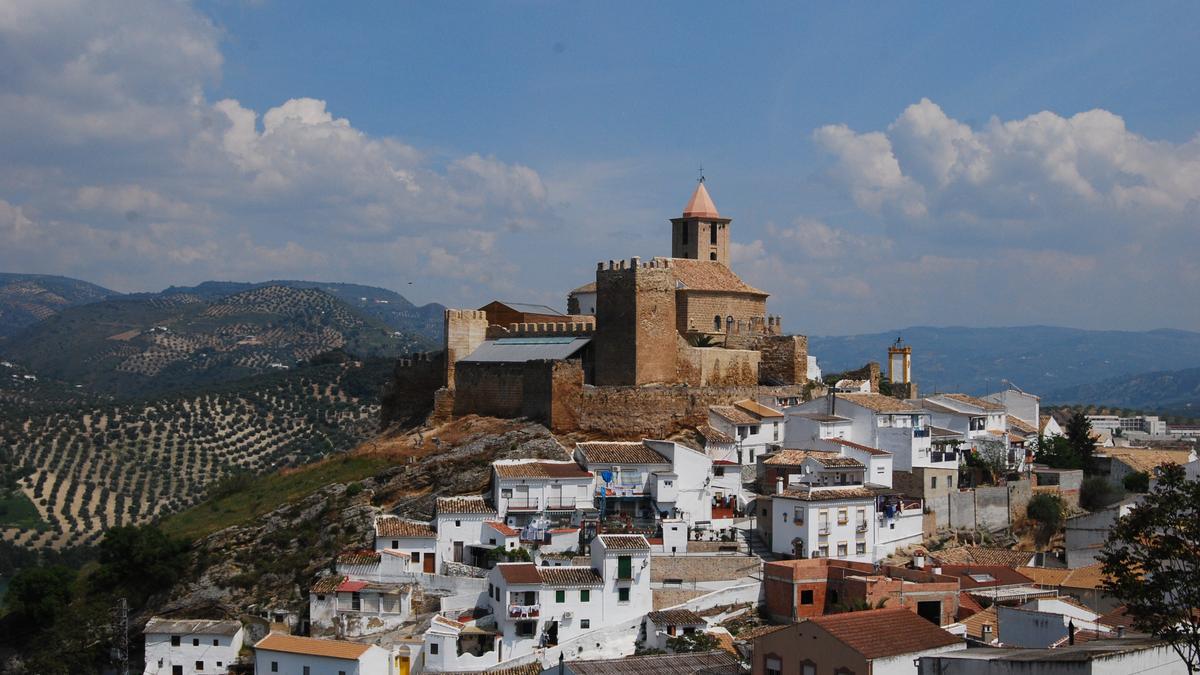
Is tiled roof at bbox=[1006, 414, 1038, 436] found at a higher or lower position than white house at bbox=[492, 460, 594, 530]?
higher

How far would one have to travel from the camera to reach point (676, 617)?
3062 centimetres

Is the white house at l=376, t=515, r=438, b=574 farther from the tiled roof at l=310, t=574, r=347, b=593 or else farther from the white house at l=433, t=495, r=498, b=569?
the tiled roof at l=310, t=574, r=347, b=593

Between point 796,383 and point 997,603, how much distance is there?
14.4 metres

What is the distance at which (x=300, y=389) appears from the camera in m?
93.4

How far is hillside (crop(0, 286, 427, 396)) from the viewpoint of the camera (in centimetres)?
14838

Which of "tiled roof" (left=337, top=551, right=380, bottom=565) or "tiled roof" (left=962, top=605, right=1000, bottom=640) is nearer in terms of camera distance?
"tiled roof" (left=962, top=605, right=1000, bottom=640)

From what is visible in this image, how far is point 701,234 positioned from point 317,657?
2293cm

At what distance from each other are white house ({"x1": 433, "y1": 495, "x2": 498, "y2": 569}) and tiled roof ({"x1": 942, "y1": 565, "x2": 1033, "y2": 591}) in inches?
457

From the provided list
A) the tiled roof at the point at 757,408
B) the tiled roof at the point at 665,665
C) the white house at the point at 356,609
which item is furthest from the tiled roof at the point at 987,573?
the white house at the point at 356,609

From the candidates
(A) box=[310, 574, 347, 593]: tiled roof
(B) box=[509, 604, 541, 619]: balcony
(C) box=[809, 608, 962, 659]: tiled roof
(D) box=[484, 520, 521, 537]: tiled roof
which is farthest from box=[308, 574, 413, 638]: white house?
(C) box=[809, 608, 962, 659]: tiled roof

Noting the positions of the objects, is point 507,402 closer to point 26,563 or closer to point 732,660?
point 732,660

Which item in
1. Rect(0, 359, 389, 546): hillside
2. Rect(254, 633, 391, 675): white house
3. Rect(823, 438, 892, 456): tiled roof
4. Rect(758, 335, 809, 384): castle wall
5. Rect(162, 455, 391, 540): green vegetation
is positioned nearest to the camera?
Rect(254, 633, 391, 675): white house

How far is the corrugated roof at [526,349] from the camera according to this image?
40.2m

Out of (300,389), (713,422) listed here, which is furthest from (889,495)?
(300,389)
